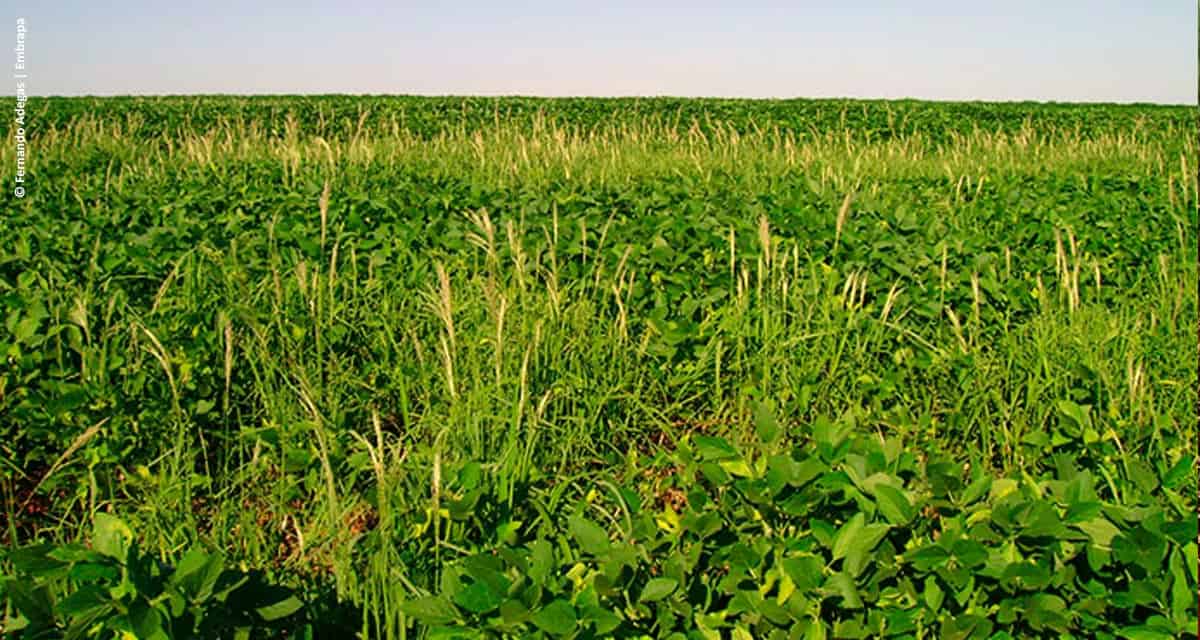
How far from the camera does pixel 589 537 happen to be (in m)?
1.72

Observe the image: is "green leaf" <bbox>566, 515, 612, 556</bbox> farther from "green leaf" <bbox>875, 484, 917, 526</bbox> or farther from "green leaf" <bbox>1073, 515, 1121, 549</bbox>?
"green leaf" <bbox>1073, 515, 1121, 549</bbox>

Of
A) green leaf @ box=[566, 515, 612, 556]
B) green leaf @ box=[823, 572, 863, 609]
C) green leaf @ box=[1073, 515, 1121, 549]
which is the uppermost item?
green leaf @ box=[1073, 515, 1121, 549]

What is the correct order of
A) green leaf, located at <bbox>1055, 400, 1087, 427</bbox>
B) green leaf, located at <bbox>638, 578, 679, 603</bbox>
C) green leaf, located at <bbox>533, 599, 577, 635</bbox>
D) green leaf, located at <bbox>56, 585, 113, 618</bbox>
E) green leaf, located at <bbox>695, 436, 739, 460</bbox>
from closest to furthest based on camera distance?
green leaf, located at <bbox>56, 585, 113, 618</bbox> → green leaf, located at <bbox>533, 599, 577, 635</bbox> → green leaf, located at <bbox>638, 578, 679, 603</bbox> → green leaf, located at <bbox>695, 436, 739, 460</bbox> → green leaf, located at <bbox>1055, 400, 1087, 427</bbox>

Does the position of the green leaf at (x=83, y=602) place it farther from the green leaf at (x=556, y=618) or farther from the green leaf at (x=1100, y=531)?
the green leaf at (x=1100, y=531)

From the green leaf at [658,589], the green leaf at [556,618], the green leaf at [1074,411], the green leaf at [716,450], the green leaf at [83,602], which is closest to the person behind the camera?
the green leaf at [83,602]

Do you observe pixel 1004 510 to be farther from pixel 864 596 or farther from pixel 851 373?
pixel 851 373

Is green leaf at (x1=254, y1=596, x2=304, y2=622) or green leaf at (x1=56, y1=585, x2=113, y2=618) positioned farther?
green leaf at (x1=254, y1=596, x2=304, y2=622)

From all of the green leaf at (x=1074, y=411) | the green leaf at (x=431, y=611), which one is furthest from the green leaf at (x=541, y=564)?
the green leaf at (x=1074, y=411)

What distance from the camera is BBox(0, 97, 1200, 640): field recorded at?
171 centimetres

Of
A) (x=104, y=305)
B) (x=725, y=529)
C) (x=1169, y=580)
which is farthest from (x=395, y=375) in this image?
(x=1169, y=580)

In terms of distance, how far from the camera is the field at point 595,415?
1.71m

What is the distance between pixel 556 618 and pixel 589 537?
25 centimetres

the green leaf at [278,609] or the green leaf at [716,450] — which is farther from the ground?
the green leaf at [716,450]

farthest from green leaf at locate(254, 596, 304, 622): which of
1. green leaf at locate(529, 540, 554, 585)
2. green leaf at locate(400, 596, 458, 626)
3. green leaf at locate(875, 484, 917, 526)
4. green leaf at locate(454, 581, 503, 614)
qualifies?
green leaf at locate(875, 484, 917, 526)
